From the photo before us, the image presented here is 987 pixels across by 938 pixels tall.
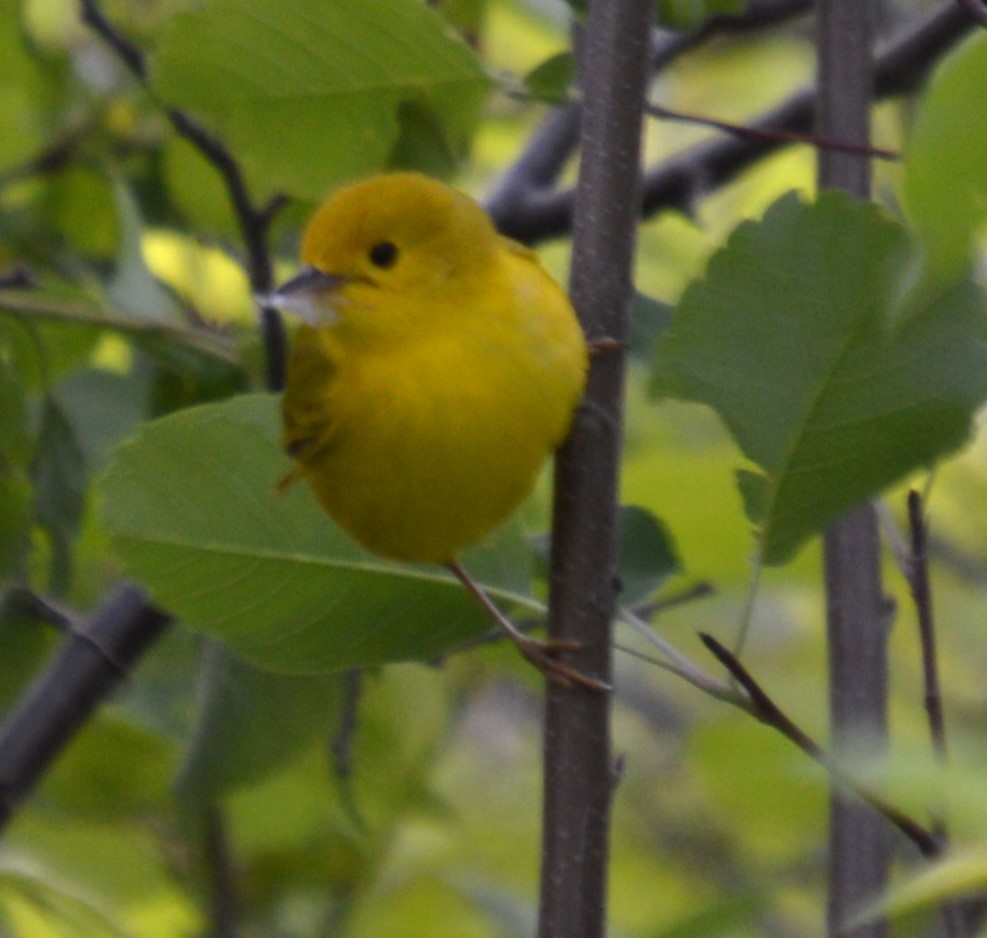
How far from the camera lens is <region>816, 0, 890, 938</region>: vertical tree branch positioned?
1450 millimetres

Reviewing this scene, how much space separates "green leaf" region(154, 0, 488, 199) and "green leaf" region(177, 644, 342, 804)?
589 mm

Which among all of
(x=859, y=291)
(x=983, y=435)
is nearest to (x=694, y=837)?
(x=983, y=435)

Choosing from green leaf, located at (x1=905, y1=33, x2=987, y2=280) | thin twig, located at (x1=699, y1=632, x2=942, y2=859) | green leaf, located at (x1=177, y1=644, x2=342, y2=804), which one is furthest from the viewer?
green leaf, located at (x1=177, y1=644, x2=342, y2=804)

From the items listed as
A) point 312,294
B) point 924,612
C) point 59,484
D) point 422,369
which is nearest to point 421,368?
point 422,369

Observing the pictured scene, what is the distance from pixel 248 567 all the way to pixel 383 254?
462 mm

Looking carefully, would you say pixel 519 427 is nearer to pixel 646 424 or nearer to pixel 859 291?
pixel 859 291

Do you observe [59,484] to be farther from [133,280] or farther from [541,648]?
[541,648]

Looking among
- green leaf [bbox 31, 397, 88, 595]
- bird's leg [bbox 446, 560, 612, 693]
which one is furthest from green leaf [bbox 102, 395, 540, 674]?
green leaf [bbox 31, 397, 88, 595]

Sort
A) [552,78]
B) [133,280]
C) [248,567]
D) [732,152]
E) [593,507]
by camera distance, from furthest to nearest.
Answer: [732,152]
[133,280]
[552,78]
[248,567]
[593,507]

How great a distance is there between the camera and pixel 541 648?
1.32m

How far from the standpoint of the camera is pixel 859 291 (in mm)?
1165

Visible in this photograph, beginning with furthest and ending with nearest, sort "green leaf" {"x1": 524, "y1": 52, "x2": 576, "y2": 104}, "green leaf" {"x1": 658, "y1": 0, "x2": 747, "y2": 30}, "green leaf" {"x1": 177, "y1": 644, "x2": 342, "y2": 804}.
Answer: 1. "green leaf" {"x1": 177, "y1": 644, "x2": 342, "y2": 804}
2. "green leaf" {"x1": 524, "y1": 52, "x2": 576, "y2": 104}
3. "green leaf" {"x1": 658, "y1": 0, "x2": 747, "y2": 30}

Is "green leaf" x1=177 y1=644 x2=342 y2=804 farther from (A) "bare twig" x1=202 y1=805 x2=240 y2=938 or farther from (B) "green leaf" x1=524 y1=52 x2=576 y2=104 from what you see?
(B) "green leaf" x1=524 y1=52 x2=576 y2=104

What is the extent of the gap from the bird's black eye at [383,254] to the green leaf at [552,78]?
23cm
